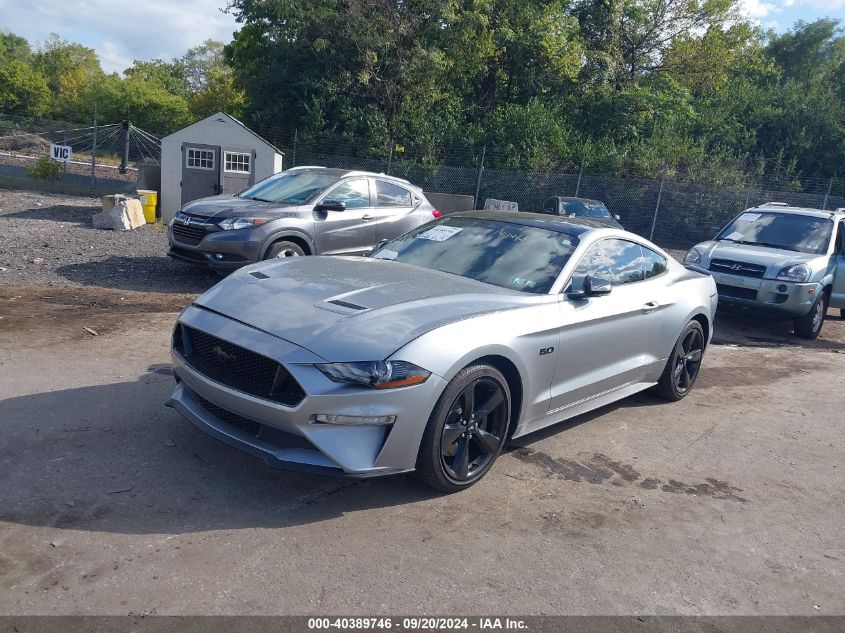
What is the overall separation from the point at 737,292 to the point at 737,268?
0.34m

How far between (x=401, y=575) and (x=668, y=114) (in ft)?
88.9

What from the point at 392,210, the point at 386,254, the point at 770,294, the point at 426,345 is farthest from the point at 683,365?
the point at 392,210

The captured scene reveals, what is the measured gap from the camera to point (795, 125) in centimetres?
2883

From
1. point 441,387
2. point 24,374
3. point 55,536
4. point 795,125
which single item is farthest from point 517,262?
point 795,125

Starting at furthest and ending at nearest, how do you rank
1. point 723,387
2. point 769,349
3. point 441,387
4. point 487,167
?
1. point 487,167
2. point 769,349
3. point 723,387
4. point 441,387

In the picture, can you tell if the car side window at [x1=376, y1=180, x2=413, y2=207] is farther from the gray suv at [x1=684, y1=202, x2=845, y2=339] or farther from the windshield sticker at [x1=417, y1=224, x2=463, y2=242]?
the windshield sticker at [x1=417, y1=224, x2=463, y2=242]

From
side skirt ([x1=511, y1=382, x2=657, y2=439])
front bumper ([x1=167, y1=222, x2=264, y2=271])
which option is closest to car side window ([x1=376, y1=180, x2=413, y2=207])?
front bumper ([x1=167, y1=222, x2=264, y2=271])

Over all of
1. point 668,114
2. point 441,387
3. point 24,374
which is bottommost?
point 24,374

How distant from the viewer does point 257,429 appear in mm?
4023

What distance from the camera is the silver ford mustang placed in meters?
3.83

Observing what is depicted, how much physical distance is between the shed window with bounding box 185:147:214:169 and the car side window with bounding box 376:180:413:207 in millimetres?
7087

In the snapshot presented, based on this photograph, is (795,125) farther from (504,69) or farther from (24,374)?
(24,374)

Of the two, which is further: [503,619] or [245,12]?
[245,12]

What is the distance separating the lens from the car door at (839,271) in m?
10.7
